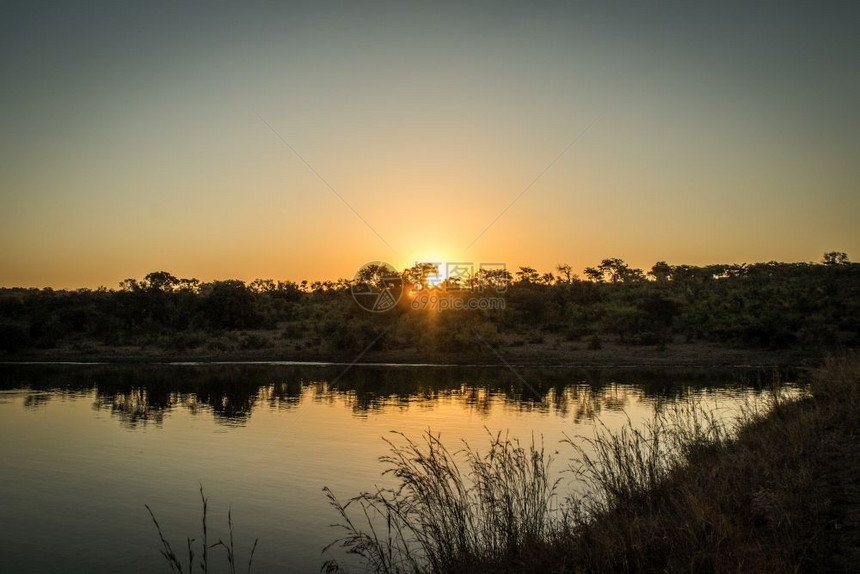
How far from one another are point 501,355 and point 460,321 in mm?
7681

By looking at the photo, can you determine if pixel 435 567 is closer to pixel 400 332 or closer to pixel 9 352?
pixel 400 332

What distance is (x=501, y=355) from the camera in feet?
166

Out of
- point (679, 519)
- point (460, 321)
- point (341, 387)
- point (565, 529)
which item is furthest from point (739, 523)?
point (460, 321)

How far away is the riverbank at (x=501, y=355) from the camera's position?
4591 cm

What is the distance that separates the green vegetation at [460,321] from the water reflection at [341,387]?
7.93 metres

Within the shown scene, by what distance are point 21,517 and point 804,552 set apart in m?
13.3

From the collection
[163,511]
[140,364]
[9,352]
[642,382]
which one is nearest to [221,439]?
[163,511]

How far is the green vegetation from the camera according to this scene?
2037 inches

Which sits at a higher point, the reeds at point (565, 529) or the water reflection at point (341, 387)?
the reeds at point (565, 529)

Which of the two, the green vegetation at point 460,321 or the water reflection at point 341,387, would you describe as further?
the green vegetation at point 460,321

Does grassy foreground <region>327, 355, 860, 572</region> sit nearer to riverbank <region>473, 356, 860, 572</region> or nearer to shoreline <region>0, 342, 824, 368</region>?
riverbank <region>473, 356, 860, 572</region>

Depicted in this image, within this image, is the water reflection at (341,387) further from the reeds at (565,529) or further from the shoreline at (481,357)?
the reeds at (565,529)

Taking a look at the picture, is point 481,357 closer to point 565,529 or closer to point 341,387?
point 341,387

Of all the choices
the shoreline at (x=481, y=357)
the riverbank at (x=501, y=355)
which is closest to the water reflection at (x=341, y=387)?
the shoreline at (x=481, y=357)
